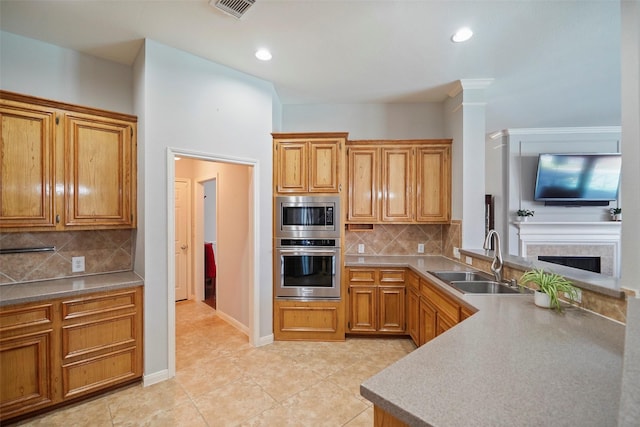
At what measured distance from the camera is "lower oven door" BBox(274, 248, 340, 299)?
3066mm

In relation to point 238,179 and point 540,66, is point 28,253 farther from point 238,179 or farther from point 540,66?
point 540,66

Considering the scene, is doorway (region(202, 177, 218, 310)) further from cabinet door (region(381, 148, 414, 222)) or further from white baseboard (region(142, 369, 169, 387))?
cabinet door (region(381, 148, 414, 222))

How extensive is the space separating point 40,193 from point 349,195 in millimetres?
2886

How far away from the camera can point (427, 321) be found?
2.59m

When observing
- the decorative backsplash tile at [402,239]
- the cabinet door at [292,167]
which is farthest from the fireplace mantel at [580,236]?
the cabinet door at [292,167]

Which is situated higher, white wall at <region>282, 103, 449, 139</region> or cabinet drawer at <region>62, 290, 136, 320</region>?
white wall at <region>282, 103, 449, 139</region>

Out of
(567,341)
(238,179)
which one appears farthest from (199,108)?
(567,341)

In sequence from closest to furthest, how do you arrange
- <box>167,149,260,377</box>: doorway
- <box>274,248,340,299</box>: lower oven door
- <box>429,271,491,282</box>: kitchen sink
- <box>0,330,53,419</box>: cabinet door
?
<box>0,330,53,419</box>: cabinet door
<box>167,149,260,377</box>: doorway
<box>429,271,491,282</box>: kitchen sink
<box>274,248,340,299</box>: lower oven door

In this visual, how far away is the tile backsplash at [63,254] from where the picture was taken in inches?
86.7

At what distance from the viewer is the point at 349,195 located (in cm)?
348

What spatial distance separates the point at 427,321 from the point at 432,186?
64.6 inches

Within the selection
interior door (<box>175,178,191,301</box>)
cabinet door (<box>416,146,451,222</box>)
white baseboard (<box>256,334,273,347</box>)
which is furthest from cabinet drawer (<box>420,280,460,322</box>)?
interior door (<box>175,178,191,301</box>)

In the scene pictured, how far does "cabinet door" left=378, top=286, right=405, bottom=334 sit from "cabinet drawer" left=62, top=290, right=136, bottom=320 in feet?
7.98

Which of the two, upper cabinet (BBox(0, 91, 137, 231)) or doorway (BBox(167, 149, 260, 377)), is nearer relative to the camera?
upper cabinet (BBox(0, 91, 137, 231))
